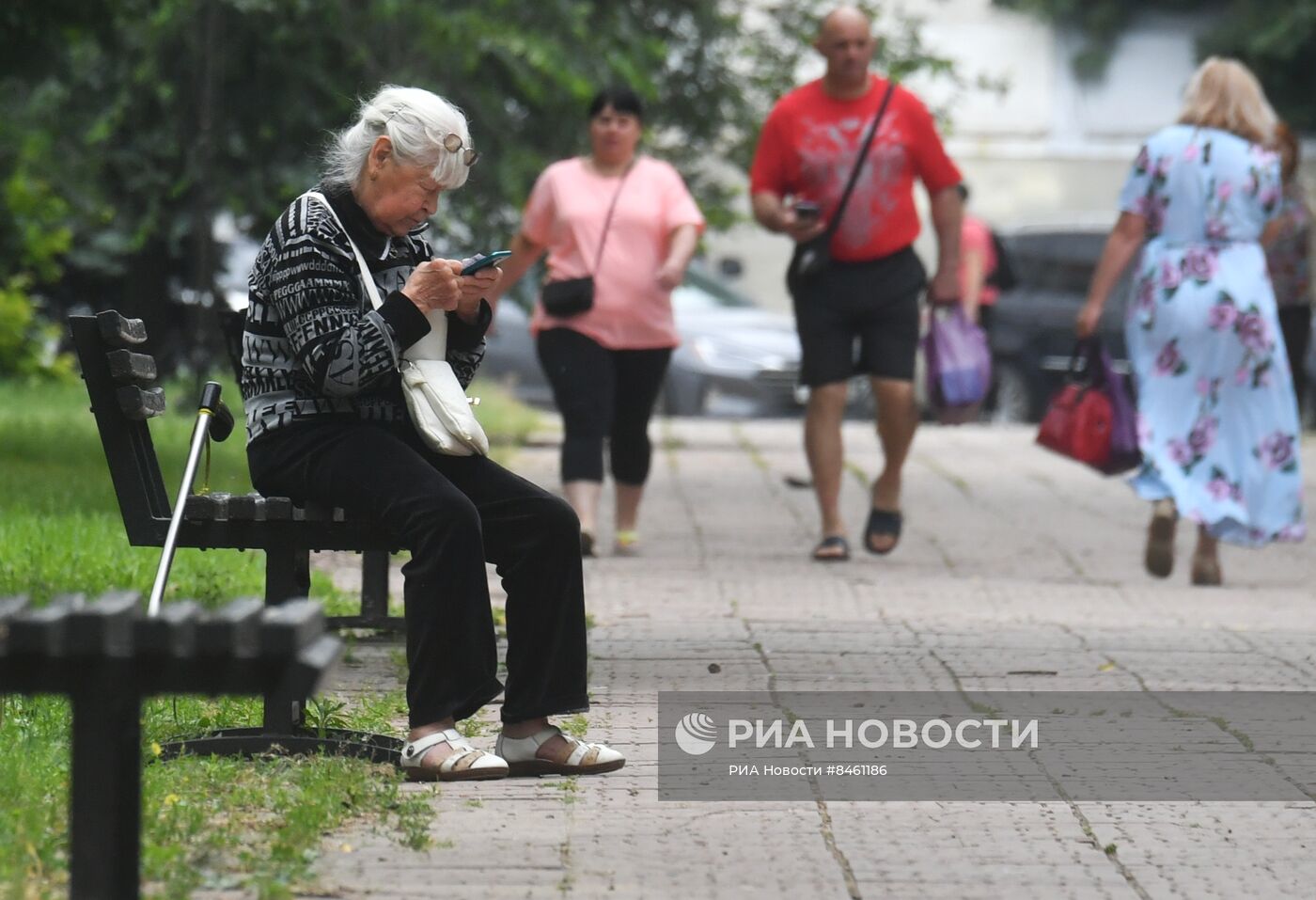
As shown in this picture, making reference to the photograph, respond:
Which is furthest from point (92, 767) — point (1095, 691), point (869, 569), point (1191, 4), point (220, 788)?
point (1191, 4)

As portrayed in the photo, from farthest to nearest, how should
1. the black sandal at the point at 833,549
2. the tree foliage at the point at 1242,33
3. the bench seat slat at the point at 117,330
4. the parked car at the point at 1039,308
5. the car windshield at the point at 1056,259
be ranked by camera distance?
1. the tree foliage at the point at 1242,33
2. the car windshield at the point at 1056,259
3. the parked car at the point at 1039,308
4. the black sandal at the point at 833,549
5. the bench seat slat at the point at 117,330

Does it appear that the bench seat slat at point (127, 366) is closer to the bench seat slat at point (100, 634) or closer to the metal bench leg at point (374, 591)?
the metal bench leg at point (374, 591)

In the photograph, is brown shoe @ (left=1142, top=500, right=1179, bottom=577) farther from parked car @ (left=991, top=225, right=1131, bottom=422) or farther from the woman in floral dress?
parked car @ (left=991, top=225, right=1131, bottom=422)

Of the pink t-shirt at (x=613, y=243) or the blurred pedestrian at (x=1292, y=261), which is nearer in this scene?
the pink t-shirt at (x=613, y=243)

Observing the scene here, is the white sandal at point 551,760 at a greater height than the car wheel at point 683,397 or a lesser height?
greater

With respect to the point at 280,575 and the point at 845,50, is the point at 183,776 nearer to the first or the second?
the point at 280,575

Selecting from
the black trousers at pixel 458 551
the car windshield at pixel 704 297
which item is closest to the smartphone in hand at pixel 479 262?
the black trousers at pixel 458 551

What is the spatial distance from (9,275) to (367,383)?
513 inches

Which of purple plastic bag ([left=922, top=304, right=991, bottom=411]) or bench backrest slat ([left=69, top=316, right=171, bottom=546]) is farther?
purple plastic bag ([left=922, top=304, right=991, bottom=411])

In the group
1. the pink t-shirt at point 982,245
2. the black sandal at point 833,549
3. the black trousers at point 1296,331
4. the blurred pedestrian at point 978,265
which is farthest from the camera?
the pink t-shirt at point 982,245

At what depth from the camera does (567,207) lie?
30.0 ft

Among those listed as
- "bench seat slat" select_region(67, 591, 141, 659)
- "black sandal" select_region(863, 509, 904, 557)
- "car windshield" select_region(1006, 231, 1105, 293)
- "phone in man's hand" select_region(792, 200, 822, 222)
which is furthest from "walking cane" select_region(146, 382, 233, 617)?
"car windshield" select_region(1006, 231, 1105, 293)

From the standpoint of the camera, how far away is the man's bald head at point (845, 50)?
9.03 meters

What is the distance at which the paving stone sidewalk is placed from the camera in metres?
4.01
